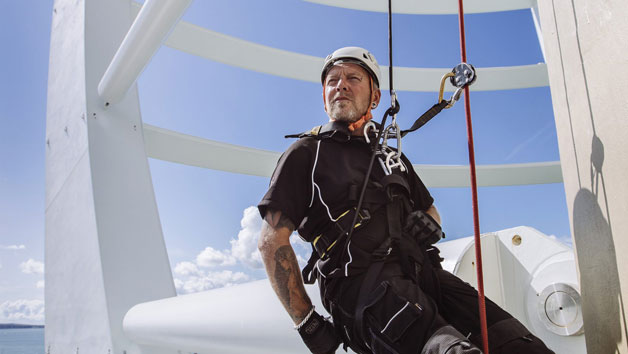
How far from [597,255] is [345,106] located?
111cm

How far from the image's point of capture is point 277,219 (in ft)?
6.76

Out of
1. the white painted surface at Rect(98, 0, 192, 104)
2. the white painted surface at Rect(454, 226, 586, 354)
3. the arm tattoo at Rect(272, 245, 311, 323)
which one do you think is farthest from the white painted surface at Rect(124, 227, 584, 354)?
the white painted surface at Rect(98, 0, 192, 104)

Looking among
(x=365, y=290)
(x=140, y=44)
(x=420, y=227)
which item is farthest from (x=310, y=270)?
(x=140, y=44)

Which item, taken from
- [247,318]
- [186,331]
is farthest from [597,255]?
[186,331]

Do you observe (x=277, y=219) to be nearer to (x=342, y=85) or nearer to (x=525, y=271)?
(x=342, y=85)

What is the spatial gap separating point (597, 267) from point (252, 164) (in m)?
8.21

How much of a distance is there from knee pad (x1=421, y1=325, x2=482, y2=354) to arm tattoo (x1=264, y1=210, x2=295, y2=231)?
2.26 feet

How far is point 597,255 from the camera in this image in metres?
1.80

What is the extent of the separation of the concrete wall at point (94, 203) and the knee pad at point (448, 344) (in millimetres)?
3697

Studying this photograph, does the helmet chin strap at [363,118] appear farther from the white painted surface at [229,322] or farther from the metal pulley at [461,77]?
the white painted surface at [229,322]

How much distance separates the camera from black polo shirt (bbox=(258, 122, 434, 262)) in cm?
203

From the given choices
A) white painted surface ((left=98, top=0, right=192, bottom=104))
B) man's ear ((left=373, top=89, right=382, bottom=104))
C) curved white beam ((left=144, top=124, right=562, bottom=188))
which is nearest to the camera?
man's ear ((left=373, top=89, right=382, bottom=104))

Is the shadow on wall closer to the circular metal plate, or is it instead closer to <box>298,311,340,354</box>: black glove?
the circular metal plate

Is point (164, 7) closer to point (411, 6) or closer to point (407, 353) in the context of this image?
point (407, 353)
